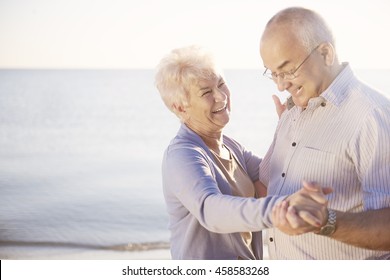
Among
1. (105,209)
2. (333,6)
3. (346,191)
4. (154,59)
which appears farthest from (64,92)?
(346,191)

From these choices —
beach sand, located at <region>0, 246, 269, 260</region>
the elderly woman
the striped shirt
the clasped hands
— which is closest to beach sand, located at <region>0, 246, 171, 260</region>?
beach sand, located at <region>0, 246, 269, 260</region>

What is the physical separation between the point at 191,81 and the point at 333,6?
3.95ft

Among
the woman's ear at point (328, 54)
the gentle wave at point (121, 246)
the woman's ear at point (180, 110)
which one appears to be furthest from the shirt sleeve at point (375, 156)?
the gentle wave at point (121, 246)

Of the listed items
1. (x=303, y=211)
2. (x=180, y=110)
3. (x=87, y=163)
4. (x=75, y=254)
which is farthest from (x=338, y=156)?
(x=87, y=163)

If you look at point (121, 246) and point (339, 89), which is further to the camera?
point (121, 246)

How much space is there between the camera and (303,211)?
1941 mm

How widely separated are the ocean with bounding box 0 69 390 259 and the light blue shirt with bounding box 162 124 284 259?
2.26 feet

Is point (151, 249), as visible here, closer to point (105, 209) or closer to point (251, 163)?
point (105, 209)

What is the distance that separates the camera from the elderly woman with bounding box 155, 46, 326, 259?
2.26 m

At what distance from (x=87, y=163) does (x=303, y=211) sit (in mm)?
6784

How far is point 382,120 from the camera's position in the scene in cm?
201

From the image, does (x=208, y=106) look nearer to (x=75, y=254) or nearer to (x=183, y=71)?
(x=183, y=71)

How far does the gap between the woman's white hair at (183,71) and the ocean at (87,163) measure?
0.74 meters

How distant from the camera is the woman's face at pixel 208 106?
2455 mm
